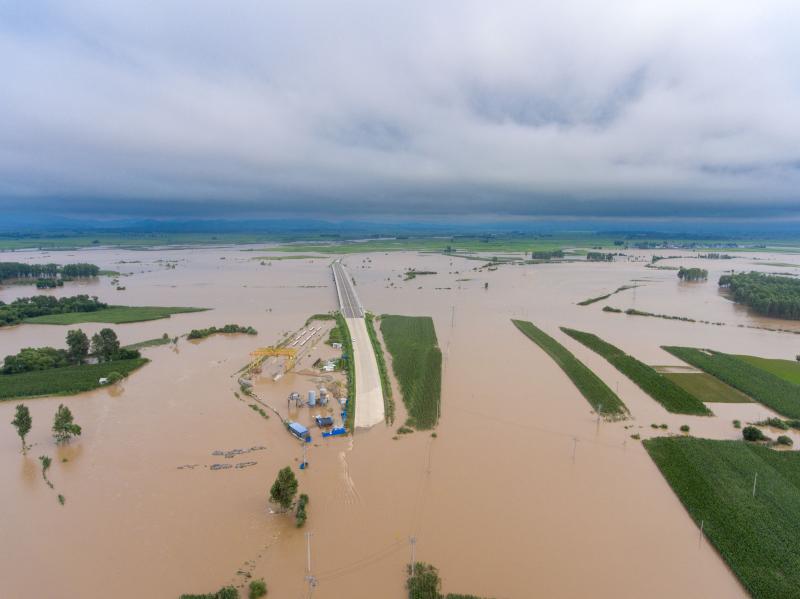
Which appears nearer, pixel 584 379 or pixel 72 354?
pixel 584 379

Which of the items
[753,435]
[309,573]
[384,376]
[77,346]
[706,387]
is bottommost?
[309,573]

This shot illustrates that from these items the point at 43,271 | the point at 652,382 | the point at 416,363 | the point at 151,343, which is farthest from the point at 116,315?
the point at 652,382

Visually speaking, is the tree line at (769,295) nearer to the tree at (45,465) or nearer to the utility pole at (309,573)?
the utility pole at (309,573)

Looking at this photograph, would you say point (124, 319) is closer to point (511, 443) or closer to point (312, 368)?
point (312, 368)

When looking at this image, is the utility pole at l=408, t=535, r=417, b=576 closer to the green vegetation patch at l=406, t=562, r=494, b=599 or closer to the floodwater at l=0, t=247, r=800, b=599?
the green vegetation patch at l=406, t=562, r=494, b=599

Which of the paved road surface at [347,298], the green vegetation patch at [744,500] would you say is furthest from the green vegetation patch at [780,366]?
the paved road surface at [347,298]

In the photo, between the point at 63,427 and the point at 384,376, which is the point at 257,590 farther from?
the point at 384,376
